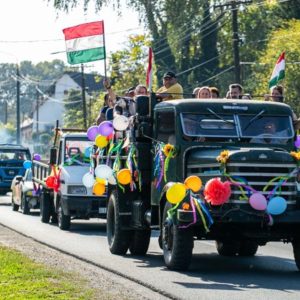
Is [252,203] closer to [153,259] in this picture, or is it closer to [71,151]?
[153,259]

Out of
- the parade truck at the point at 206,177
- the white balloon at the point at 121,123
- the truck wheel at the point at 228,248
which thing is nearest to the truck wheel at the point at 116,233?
the parade truck at the point at 206,177

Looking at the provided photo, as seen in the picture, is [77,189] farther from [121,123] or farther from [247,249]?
[121,123]

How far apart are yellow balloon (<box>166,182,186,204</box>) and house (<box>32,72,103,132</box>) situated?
130 m

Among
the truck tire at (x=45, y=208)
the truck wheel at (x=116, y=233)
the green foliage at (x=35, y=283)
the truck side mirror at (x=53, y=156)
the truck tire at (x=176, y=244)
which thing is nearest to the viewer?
the green foliage at (x=35, y=283)

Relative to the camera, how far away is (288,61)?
2199 inches

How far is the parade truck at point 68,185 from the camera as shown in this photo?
2458 cm

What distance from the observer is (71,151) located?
84.6 feet

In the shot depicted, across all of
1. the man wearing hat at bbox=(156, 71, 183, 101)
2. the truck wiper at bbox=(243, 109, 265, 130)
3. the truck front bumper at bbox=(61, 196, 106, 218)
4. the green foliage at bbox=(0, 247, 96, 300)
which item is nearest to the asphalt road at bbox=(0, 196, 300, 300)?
the truck front bumper at bbox=(61, 196, 106, 218)

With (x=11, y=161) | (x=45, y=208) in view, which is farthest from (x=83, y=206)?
(x=11, y=161)

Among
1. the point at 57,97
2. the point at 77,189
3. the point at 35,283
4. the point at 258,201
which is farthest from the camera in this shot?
the point at 57,97

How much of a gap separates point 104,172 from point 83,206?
6529mm

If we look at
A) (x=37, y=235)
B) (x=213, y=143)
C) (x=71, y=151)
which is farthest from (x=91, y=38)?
(x=213, y=143)

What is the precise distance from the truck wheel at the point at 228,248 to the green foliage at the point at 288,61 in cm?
3567

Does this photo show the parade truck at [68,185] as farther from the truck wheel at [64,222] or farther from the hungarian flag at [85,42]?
the hungarian flag at [85,42]
